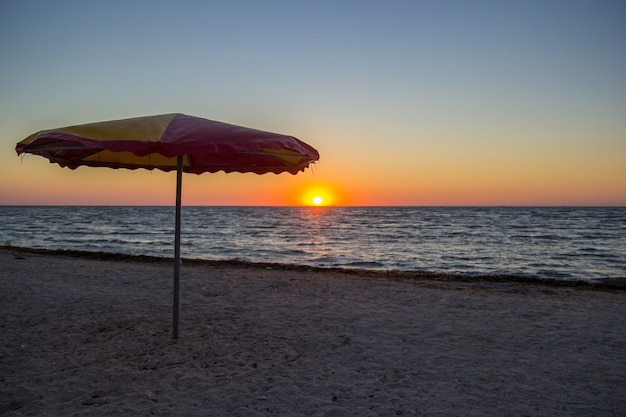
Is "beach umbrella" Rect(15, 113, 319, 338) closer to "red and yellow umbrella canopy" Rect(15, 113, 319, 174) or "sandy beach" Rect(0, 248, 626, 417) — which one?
"red and yellow umbrella canopy" Rect(15, 113, 319, 174)

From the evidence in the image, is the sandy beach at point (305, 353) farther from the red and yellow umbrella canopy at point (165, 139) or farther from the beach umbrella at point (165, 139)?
the red and yellow umbrella canopy at point (165, 139)

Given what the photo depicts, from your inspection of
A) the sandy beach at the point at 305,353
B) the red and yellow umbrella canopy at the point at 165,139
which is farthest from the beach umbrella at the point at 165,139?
the sandy beach at the point at 305,353

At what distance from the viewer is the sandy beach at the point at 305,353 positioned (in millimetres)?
3951

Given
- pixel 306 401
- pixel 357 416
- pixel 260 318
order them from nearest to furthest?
pixel 357 416 < pixel 306 401 < pixel 260 318

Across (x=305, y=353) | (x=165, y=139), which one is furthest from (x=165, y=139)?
(x=305, y=353)

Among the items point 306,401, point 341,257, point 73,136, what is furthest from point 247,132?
point 341,257

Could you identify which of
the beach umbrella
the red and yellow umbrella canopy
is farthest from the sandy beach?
the red and yellow umbrella canopy

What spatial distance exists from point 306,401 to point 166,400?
129cm

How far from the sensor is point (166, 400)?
3.93 m

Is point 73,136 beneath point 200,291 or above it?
above

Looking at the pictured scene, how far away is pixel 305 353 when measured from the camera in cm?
530

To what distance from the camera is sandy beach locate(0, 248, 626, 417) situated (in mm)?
3951

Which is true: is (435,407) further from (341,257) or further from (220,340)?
(341,257)

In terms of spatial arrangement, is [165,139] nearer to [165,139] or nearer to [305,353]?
[165,139]
